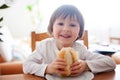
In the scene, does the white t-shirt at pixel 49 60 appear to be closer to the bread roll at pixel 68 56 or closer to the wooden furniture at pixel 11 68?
the bread roll at pixel 68 56

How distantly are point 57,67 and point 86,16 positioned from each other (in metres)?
2.80

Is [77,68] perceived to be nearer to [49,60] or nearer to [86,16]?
[49,60]

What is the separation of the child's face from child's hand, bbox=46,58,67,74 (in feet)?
0.49

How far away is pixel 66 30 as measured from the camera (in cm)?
92

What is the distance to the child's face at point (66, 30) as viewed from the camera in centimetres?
92

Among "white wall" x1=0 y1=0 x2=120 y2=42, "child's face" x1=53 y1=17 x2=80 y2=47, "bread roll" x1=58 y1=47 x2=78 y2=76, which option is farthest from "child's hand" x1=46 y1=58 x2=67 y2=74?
"white wall" x1=0 y1=0 x2=120 y2=42

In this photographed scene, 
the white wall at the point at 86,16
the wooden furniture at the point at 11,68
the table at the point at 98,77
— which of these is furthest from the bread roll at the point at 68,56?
the white wall at the point at 86,16

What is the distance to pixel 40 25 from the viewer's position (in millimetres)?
3588

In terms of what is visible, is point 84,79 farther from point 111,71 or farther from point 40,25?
point 40,25

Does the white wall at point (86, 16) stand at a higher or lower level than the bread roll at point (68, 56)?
higher

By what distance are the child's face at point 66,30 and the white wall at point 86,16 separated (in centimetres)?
258

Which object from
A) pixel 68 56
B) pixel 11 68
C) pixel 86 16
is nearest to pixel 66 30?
pixel 68 56

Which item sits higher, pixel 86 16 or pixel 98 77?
pixel 86 16

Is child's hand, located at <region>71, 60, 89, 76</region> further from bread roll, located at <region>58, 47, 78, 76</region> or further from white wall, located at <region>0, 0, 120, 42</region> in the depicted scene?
white wall, located at <region>0, 0, 120, 42</region>
